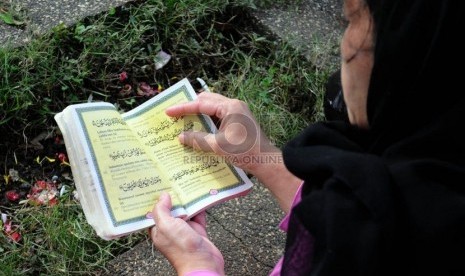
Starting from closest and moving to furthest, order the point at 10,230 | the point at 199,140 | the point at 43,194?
the point at 199,140, the point at 10,230, the point at 43,194

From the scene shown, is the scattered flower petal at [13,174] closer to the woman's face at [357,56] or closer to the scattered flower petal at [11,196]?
the scattered flower petal at [11,196]

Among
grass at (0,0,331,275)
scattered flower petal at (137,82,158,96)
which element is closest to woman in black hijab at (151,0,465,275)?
grass at (0,0,331,275)

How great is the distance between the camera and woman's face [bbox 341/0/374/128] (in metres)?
1.02

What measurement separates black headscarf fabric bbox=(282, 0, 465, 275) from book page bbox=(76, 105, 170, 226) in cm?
62

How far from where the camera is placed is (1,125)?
6.95ft

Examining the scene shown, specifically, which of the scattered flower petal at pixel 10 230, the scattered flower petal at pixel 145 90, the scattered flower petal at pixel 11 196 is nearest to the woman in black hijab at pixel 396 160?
the scattered flower petal at pixel 10 230

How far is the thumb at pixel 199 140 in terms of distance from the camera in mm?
1651

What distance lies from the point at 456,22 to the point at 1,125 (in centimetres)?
164

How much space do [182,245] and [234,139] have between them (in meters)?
0.33

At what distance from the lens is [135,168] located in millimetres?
1621

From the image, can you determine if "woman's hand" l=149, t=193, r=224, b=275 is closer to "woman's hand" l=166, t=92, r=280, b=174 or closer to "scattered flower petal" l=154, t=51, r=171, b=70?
"woman's hand" l=166, t=92, r=280, b=174

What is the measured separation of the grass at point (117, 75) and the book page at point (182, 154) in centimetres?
38

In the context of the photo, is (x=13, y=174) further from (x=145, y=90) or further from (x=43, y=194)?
(x=145, y=90)

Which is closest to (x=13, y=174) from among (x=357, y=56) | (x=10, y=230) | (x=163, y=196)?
(x=10, y=230)
